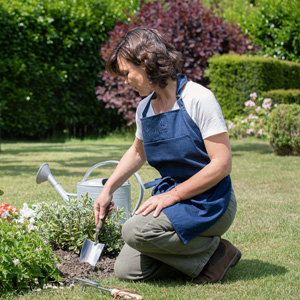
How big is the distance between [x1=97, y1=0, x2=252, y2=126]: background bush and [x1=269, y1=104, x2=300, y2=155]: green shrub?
2.54m

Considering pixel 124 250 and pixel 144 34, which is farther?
pixel 124 250

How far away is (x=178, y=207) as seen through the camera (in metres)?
2.53

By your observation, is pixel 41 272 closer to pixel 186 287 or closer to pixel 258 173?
pixel 186 287

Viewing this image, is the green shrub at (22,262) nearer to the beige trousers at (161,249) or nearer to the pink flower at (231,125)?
the beige trousers at (161,249)

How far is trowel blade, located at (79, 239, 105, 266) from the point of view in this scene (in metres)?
2.78

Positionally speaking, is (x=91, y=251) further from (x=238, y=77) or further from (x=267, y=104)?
(x=238, y=77)

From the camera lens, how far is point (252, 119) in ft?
34.4

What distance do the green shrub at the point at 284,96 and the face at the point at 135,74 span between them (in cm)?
805

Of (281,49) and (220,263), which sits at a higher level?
(281,49)

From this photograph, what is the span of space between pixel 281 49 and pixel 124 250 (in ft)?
36.8

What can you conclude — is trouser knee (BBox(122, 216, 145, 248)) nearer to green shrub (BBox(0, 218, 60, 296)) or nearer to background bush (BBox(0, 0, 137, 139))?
green shrub (BBox(0, 218, 60, 296))

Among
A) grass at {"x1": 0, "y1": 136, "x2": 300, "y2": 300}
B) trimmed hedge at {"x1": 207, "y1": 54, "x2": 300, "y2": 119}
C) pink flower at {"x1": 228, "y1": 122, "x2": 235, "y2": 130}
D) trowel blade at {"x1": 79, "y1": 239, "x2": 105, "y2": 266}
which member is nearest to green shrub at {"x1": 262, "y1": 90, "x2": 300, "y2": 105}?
A: trimmed hedge at {"x1": 207, "y1": 54, "x2": 300, "y2": 119}

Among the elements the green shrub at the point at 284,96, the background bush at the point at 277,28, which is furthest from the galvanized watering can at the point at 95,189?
the background bush at the point at 277,28

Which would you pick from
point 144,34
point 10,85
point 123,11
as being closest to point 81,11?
point 123,11
